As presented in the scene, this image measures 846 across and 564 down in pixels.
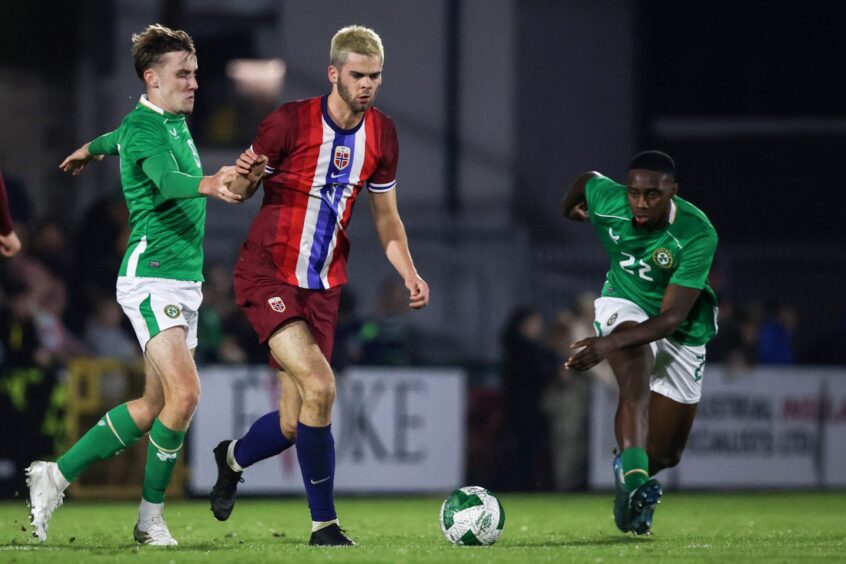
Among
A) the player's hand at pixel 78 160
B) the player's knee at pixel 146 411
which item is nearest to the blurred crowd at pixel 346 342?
the player's hand at pixel 78 160

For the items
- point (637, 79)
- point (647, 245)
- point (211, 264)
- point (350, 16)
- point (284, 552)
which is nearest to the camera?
point (284, 552)

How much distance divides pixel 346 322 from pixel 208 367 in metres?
1.37

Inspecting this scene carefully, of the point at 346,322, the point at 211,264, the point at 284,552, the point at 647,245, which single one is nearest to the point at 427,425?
the point at 346,322

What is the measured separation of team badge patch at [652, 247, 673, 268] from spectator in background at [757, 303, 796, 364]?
751 cm

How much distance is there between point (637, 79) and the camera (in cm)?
2238

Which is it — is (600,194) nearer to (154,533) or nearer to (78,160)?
(78,160)

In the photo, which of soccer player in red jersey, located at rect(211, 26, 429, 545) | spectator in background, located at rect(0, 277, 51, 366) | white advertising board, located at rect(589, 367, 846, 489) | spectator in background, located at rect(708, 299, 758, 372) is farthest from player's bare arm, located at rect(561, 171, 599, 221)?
spectator in background, located at rect(708, 299, 758, 372)

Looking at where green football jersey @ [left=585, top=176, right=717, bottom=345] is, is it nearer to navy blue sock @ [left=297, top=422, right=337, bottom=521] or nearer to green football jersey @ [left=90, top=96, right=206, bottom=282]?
navy blue sock @ [left=297, top=422, right=337, bottom=521]

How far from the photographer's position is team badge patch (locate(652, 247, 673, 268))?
8.90m

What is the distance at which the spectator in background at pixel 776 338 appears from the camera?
53.2ft

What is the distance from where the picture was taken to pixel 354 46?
8016 millimetres

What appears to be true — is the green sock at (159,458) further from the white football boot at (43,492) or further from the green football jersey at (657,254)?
the green football jersey at (657,254)

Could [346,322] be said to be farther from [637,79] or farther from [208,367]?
[637,79]

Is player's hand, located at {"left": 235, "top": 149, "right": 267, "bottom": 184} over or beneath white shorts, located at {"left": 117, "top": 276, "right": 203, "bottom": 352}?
over
